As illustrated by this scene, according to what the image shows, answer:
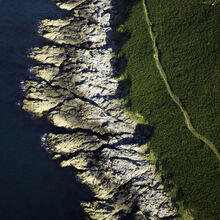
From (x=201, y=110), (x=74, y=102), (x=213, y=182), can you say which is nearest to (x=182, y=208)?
(x=213, y=182)

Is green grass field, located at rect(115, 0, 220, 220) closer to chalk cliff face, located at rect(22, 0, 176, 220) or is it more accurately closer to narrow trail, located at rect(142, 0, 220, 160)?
narrow trail, located at rect(142, 0, 220, 160)

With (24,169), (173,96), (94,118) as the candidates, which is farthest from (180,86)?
(24,169)

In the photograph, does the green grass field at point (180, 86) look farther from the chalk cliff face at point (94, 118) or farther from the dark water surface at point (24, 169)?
the dark water surface at point (24, 169)

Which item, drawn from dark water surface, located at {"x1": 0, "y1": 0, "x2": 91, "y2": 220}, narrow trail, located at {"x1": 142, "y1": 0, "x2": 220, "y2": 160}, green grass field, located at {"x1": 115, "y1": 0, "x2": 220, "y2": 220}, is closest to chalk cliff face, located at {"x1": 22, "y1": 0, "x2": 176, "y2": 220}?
dark water surface, located at {"x1": 0, "y1": 0, "x2": 91, "y2": 220}

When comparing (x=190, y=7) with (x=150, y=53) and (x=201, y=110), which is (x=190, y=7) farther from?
(x=201, y=110)

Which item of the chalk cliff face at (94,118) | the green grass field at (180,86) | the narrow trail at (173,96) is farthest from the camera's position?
the narrow trail at (173,96)

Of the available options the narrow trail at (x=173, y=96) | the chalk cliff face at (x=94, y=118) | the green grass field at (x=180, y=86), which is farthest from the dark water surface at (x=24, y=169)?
the narrow trail at (x=173, y=96)
